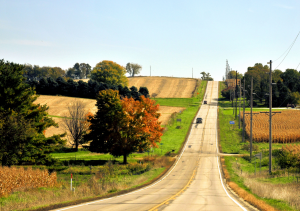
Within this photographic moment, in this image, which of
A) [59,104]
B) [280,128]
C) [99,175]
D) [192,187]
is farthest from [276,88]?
[99,175]

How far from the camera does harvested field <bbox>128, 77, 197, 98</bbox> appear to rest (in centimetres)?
13750

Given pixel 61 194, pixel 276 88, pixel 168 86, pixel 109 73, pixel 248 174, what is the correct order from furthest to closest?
pixel 168 86 < pixel 109 73 < pixel 276 88 < pixel 248 174 < pixel 61 194

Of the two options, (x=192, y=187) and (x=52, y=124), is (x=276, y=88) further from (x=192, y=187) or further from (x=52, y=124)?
(x=192, y=187)

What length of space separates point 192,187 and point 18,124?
2066 centimetres

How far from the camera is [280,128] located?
65312mm

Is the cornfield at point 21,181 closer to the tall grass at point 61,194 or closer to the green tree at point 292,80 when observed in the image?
the tall grass at point 61,194

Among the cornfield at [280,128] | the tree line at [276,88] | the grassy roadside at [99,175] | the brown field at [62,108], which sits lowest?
the grassy roadside at [99,175]

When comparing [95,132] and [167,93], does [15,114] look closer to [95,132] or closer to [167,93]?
[95,132]

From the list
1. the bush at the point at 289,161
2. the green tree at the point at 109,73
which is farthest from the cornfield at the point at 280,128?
the green tree at the point at 109,73

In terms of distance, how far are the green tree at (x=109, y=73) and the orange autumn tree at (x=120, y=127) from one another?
8648 centimetres

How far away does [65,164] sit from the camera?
137 feet

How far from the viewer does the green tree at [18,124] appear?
31.9 m

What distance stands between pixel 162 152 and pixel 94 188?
31.7 meters

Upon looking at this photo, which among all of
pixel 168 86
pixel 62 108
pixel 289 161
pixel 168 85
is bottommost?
pixel 289 161
